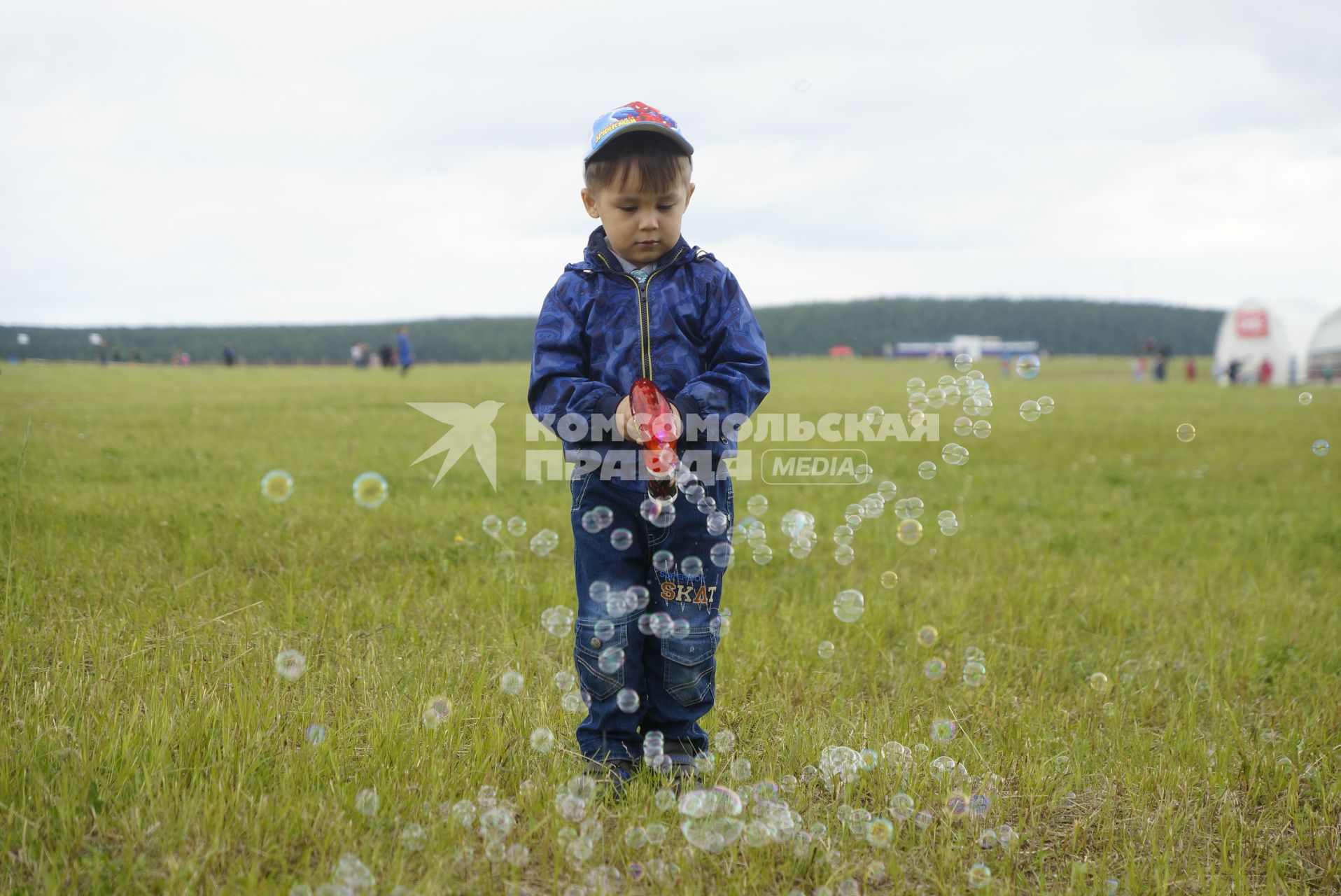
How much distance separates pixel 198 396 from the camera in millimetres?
20109

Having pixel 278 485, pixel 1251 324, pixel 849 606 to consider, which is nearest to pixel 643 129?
pixel 849 606

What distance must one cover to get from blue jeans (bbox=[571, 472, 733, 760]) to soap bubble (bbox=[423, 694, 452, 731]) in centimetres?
46

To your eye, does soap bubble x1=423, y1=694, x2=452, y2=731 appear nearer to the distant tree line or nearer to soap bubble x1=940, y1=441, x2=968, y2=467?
soap bubble x1=940, y1=441, x2=968, y2=467

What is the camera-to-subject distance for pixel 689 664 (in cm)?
303

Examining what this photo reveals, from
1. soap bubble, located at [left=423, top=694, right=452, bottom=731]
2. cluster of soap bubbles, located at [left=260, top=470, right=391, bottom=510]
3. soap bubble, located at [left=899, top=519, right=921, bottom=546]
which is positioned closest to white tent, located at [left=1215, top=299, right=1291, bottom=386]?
soap bubble, located at [left=899, top=519, right=921, bottom=546]

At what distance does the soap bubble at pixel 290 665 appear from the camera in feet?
11.0

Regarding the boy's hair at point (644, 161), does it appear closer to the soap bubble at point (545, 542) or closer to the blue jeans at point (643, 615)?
the blue jeans at point (643, 615)

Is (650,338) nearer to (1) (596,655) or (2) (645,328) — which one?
(2) (645,328)

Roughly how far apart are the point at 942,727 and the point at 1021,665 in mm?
1163

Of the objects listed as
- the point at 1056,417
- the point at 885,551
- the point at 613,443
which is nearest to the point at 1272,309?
the point at 1056,417

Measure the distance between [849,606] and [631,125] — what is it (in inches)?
88.1

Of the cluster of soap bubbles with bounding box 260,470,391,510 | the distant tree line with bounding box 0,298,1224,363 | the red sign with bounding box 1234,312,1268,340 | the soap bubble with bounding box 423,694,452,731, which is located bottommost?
the soap bubble with bounding box 423,694,452,731

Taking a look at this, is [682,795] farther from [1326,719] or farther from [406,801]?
[1326,719]

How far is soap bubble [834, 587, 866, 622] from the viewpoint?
3967mm
